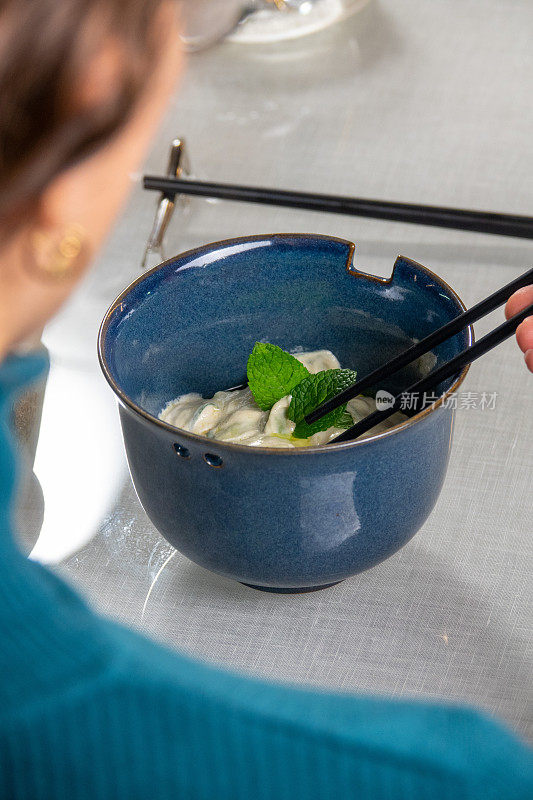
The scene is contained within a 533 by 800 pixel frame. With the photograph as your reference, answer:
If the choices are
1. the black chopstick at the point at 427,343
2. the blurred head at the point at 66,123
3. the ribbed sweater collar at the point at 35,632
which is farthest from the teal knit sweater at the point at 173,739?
the black chopstick at the point at 427,343

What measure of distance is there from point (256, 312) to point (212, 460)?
0.21m

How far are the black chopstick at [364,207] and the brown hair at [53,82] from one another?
0.60 m

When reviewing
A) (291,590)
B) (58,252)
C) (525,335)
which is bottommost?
(291,590)

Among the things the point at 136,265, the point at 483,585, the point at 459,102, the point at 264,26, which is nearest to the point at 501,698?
the point at 483,585

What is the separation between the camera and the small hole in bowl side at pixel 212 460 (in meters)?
0.50

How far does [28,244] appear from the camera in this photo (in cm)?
33

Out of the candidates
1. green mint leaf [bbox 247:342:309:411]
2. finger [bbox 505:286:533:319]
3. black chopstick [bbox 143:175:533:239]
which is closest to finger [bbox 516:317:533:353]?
finger [bbox 505:286:533:319]

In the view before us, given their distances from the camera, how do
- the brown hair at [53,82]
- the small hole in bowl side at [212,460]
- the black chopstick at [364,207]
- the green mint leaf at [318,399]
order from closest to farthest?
the brown hair at [53,82]
the small hole in bowl side at [212,460]
the green mint leaf at [318,399]
the black chopstick at [364,207]

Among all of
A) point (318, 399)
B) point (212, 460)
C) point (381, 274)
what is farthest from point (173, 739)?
point (381, 274)

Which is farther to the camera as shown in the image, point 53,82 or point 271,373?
point 271,373

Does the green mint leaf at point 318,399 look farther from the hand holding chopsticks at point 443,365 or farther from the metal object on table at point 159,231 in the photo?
the metal object on table at point 159,231

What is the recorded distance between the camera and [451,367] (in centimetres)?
53

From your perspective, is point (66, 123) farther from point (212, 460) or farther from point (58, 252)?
point (212, 460)

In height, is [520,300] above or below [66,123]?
below
